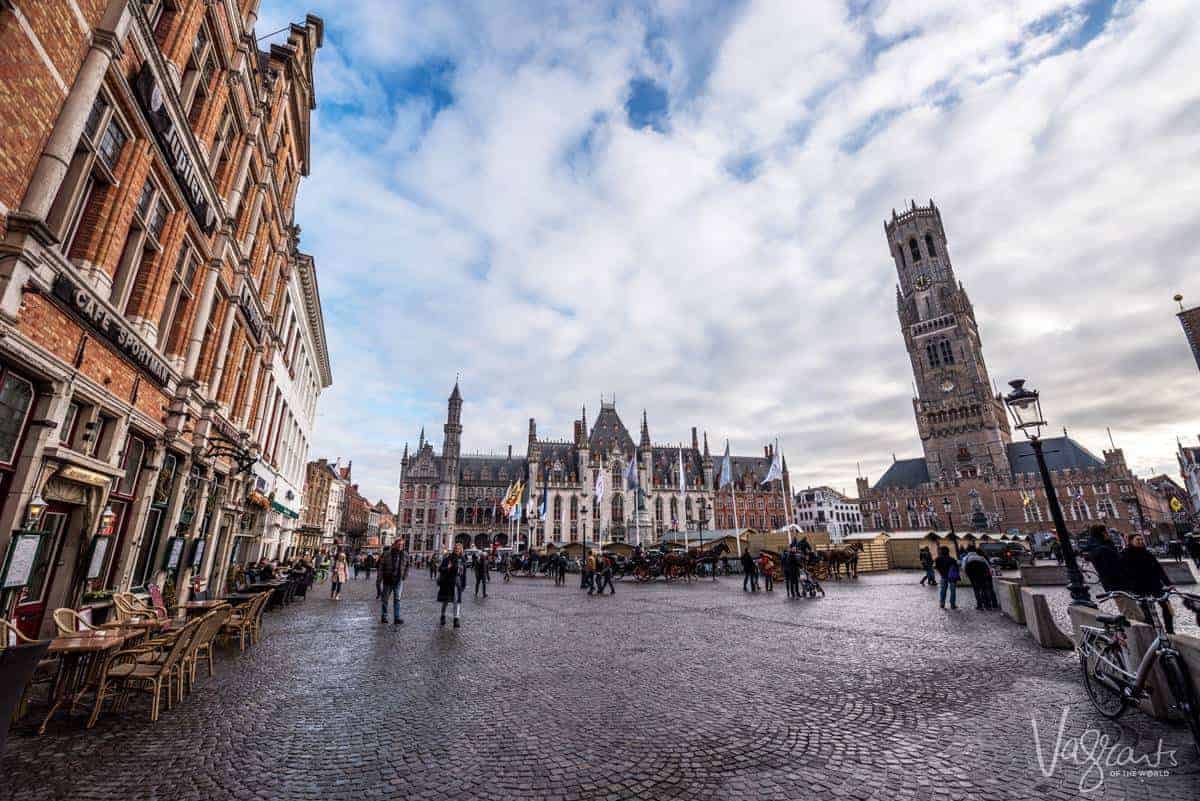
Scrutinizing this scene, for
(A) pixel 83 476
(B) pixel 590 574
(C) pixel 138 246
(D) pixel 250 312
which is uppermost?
(D) pixel 250 312

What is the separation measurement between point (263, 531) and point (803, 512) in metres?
109

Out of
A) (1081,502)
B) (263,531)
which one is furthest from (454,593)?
(1081,502)

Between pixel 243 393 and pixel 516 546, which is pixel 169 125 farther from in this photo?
pixel 516 546

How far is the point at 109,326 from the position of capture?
27.8 feet

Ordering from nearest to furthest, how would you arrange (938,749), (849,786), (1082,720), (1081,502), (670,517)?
(849,786)
(938,749)
(1082,720)
(1081,502)
(670,517)

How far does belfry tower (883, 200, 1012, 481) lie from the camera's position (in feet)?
243

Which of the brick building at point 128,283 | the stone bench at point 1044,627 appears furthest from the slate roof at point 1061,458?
the brick building at point 128,283

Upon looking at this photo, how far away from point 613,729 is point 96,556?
947 centimetres

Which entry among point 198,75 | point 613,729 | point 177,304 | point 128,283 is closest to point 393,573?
point 128,283

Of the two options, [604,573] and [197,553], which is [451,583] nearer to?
[197,553]

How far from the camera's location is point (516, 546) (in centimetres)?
6662

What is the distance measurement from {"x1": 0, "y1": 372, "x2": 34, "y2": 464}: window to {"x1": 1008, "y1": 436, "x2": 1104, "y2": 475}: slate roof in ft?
298

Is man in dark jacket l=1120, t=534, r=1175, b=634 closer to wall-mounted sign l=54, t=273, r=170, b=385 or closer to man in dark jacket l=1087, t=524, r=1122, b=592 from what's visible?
man in dark jacket l=1087, t=524, r=1122, b=592

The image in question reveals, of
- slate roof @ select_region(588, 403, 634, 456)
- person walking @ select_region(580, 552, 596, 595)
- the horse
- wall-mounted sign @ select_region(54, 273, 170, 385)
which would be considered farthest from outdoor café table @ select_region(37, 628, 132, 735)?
slate roof @ select_region(588, 403, 634, 456)
